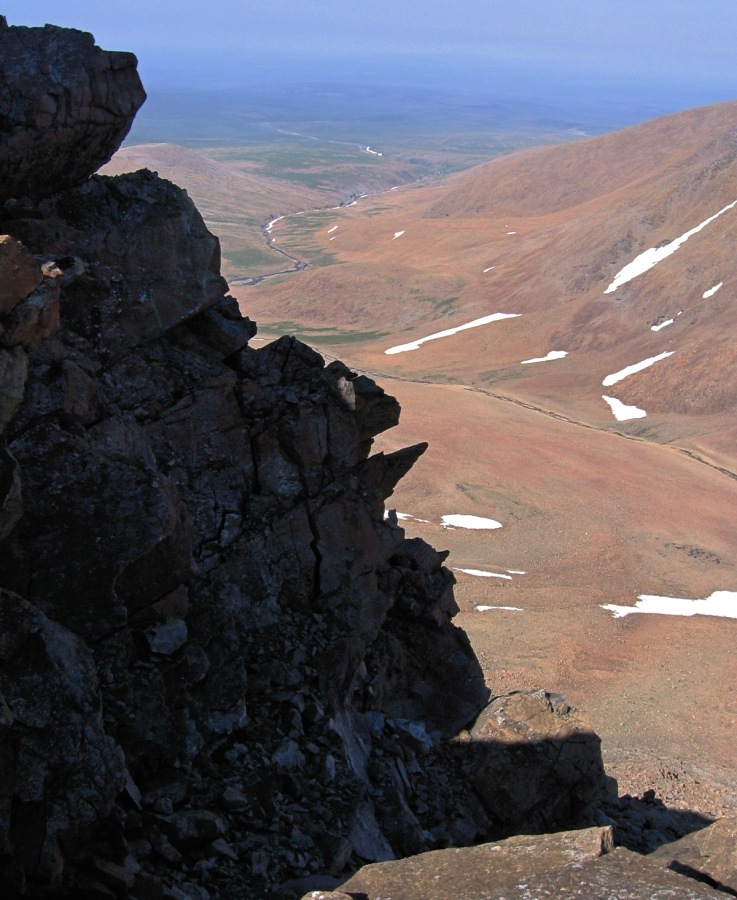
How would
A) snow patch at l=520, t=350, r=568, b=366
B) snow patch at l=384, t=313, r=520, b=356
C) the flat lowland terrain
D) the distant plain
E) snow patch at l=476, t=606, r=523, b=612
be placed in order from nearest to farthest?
the distant plain → the flat lowland terrain → snow patch at l=476, t=606, r=523, b=612 → snow patch at l=520, t=350, r=568, b=366 → snow patch at l=384, t=313, r=520, b=356

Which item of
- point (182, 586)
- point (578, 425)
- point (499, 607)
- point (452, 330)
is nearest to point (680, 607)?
point (499, 607)

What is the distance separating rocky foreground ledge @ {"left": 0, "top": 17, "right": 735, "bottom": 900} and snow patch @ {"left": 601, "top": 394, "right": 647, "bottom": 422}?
55875 millimetres

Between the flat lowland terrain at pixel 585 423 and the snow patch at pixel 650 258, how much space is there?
A: 307 mm

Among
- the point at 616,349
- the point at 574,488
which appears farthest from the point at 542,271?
the point at 574,488

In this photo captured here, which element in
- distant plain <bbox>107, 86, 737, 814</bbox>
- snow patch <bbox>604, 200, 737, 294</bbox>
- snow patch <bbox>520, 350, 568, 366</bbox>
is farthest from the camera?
snow patch <bbox>604, 200, 737, 294</bbox>

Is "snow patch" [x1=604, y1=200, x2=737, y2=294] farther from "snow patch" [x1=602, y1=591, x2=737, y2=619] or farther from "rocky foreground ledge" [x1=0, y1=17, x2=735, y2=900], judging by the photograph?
"rocky foreground ledge" [x1=0, y1=17, x2=735, y2=900]

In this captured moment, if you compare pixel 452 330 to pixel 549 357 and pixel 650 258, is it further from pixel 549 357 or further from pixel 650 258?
pixel 650 258

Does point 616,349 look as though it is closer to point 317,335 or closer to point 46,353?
point 317,335

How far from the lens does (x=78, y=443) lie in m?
11.3

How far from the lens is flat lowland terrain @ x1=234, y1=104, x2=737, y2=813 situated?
29.2m

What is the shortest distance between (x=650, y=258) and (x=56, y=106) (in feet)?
311

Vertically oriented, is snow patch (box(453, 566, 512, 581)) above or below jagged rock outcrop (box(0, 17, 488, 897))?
below

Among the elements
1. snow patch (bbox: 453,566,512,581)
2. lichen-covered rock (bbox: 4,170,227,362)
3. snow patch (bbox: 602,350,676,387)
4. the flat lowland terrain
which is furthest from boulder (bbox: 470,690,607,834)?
snow patch (bbox: 602,350,676,387)

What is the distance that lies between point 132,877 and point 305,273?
414ft
